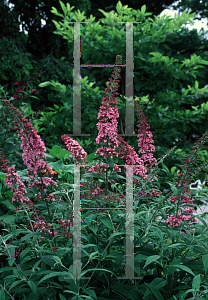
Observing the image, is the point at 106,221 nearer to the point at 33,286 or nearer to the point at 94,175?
the point at 94,175

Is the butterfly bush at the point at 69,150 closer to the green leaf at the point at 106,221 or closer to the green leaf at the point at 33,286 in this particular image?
the green leaf at the point at 106,221

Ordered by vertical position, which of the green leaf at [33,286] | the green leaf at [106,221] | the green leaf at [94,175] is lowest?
the green leaf at [33,286]

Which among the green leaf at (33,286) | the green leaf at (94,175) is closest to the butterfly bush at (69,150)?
the green leaf at (94,175)

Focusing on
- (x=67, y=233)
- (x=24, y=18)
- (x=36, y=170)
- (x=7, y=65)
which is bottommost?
(x=67, y=233)

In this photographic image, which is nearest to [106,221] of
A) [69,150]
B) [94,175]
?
[94,175]

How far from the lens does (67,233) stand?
1.80 meters

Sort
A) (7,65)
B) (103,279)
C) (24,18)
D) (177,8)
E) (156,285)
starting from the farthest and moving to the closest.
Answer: (177,8), (24,18), (7,65), (103,279), (156,285)

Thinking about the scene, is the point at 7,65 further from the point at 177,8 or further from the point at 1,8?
the point at 177,8

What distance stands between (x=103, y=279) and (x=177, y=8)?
1232cm

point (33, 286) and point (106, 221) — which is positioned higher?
point (106, 221)

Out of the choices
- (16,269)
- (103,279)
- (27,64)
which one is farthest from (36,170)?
(27,64)

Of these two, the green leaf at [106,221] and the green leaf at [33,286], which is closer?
the green leaf at [33,286]

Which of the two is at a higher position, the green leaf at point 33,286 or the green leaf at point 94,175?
the green leaf at point 94,175

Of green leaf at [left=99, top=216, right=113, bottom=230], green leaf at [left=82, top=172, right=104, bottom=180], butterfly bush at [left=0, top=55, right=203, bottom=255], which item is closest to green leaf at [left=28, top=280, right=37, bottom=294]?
butterfly bush at [left=0, top=55, right=203, bottom=255]
